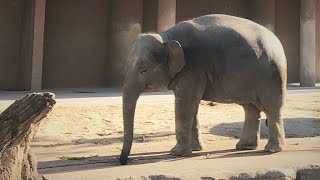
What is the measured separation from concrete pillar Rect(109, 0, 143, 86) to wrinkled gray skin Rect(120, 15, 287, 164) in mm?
11892

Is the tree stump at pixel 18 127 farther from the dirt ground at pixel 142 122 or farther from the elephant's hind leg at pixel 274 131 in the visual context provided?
the elephant's hind leg at pixel 274 131

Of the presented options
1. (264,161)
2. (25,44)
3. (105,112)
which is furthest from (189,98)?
(25,44)

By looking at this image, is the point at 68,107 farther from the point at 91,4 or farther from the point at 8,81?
the point at 91,4

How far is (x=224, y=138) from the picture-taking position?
26.6ft

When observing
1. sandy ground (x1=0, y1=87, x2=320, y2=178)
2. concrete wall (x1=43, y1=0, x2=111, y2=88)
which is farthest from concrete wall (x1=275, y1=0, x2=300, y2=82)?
sandy ground (x1=0, y1=87, x2=320, y2=178)

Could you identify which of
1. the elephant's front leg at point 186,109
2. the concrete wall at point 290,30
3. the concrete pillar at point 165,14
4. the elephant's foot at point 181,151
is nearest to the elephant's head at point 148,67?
the elephant's front leg at point 186,109

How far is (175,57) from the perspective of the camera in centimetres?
577

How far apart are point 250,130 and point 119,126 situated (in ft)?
10.6

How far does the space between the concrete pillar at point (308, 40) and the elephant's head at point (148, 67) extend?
47.1ft

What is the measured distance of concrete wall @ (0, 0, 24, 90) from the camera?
52.7 feet

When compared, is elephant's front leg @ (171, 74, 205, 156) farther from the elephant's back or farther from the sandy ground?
the sandy ground

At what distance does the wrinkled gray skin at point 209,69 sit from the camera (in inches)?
228

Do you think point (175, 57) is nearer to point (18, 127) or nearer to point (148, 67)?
point (148, 67)

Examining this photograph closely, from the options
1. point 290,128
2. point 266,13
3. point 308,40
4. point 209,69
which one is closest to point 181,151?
point 209,69
